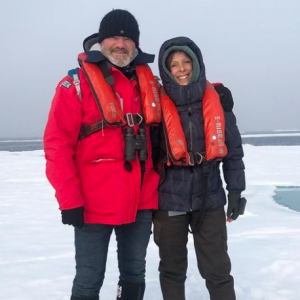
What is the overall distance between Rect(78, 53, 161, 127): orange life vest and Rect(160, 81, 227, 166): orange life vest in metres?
0.09

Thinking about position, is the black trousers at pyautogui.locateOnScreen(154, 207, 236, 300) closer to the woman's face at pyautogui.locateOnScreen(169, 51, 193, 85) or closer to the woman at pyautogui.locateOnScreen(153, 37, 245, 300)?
the woman at pyautogui.locateOnScreen(153, 37, 245, 300)

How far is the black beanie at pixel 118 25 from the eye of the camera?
205 cm

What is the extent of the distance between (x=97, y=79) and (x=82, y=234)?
0.93m

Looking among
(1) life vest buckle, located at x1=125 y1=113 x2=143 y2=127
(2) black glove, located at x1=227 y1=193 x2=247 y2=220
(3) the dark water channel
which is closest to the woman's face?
(1) life vest buckle, located at x1=125 y1=113 x2=143 y2=127

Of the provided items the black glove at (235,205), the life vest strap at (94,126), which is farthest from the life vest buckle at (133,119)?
the black glove at (235,205)

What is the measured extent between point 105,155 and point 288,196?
6.31 m

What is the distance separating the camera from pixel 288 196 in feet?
23.6

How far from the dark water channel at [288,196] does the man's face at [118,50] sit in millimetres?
4997

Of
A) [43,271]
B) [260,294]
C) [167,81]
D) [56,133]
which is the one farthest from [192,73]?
[43,271]

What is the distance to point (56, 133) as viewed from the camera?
5.97 ft

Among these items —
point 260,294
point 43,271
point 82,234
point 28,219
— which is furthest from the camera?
point 28,219

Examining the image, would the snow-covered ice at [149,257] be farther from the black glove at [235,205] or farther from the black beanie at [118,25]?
the black beanie at [118,25]

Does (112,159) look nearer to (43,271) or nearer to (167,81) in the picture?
(167,81)

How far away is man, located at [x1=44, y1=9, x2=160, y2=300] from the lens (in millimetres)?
1839
